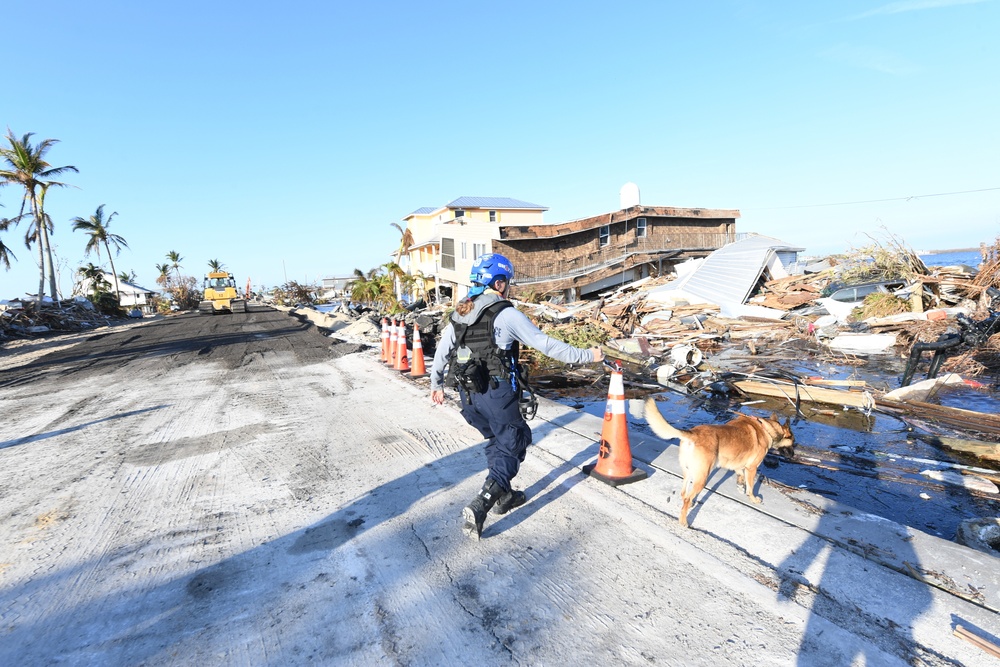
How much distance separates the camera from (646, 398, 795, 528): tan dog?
3.25 m

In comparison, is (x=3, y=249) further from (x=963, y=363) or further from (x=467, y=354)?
(x=963, y=363)

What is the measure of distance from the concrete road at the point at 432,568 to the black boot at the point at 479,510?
8 centimetres

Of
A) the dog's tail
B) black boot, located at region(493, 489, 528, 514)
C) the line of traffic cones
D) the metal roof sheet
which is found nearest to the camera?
the dog's tail

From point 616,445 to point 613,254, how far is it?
2400cm

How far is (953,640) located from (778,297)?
1746 cm

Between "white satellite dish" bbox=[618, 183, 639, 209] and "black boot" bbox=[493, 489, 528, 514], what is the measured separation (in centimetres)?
2634

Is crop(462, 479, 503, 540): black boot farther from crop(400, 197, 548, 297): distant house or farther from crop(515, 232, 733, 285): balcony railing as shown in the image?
crop(515, 232, 733, 285): balcony railing

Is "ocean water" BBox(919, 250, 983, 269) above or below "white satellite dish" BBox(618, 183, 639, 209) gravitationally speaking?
below

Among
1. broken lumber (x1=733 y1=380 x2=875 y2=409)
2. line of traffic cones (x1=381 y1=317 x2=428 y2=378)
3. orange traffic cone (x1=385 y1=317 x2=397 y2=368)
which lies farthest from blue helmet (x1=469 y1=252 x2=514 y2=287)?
orange traffic cone (x1=385 y1=317 x2=397 y2=368)

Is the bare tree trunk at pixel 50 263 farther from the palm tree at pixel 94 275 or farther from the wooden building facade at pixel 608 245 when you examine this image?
the wooden building facade at pixel 608 245

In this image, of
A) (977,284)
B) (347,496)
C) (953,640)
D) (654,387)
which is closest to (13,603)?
(347,496)

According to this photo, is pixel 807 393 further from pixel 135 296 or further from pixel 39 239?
pixel 135 296

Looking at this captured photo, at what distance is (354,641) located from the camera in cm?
239

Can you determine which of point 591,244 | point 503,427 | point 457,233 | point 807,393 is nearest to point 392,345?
point 503,427
